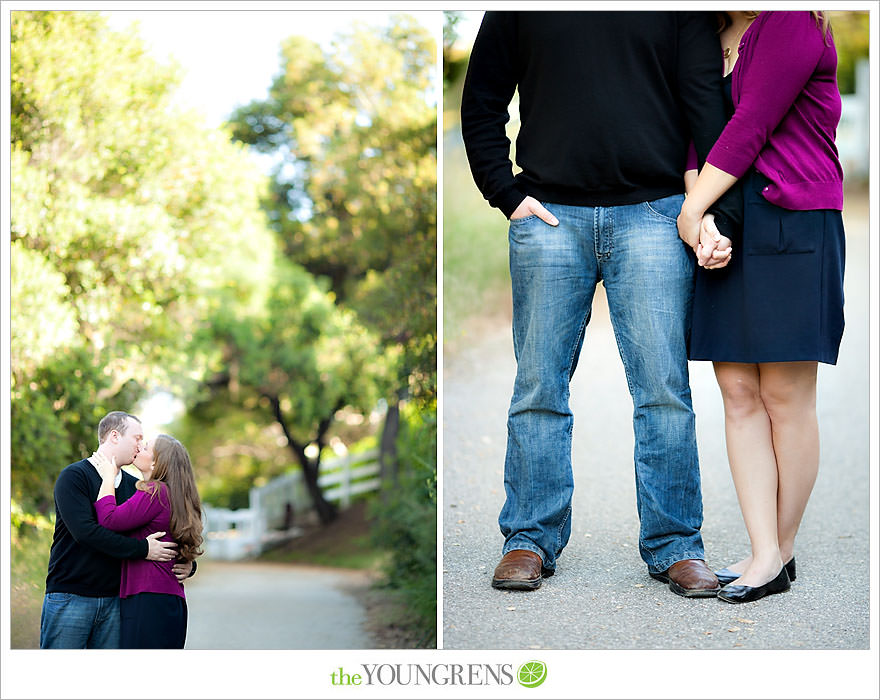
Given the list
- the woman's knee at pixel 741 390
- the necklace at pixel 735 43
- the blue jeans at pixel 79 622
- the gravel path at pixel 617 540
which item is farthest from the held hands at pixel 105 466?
Result: the necklace at pixel 735 43

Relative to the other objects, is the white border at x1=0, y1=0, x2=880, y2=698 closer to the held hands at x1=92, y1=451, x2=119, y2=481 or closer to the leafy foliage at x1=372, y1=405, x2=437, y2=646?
the held hands at x1=92, y1=451, x2=119, y2=481

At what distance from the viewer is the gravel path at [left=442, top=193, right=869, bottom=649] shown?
1.86 meters

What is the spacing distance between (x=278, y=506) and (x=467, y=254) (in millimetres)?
5589

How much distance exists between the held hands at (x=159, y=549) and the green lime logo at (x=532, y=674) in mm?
827

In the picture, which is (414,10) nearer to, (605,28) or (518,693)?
(605,28)

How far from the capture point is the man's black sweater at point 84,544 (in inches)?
77.8

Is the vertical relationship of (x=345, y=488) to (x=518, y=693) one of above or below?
below

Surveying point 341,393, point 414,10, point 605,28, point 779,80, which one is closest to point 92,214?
point 414,10

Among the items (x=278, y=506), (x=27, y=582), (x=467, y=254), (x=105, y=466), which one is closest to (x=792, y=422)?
(x=105, y=466)

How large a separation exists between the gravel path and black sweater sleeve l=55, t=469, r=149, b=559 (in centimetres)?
72

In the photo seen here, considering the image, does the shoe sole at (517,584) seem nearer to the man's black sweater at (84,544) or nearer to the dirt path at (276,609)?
the man's black sweater at (84,544)

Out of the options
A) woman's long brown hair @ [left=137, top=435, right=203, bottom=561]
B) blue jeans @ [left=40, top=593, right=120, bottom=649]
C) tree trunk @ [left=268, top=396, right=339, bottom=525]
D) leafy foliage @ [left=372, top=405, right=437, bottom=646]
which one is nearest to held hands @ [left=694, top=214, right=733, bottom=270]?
woman's long brown hair @ [left=137, top=435, right=203, bottom=561]

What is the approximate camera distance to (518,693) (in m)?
1.86

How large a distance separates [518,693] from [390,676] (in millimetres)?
277
